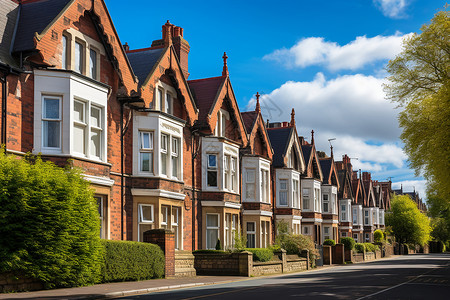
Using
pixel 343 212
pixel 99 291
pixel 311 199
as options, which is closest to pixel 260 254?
pixel 99 291

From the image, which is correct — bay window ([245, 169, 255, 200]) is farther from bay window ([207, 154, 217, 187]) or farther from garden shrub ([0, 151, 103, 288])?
garden shrub ([0, 151, 103, 288])

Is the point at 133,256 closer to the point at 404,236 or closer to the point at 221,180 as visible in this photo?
the point at 221,180

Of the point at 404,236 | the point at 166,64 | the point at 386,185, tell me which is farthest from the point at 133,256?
the point at 386,185

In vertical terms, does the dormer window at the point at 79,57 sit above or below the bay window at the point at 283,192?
above

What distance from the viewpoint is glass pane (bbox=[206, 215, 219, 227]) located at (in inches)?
1281

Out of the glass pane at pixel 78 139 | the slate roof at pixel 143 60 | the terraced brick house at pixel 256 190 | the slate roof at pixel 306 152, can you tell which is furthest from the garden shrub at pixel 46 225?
the slate roof at pixel 306 152

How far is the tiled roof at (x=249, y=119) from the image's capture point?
39672 millimetres

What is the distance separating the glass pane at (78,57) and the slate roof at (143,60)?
439cm

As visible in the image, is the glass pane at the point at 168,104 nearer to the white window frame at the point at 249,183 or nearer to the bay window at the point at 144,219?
the bay window at the point at 144,219

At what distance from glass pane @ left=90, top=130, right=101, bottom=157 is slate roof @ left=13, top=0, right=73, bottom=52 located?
4251 millimetres

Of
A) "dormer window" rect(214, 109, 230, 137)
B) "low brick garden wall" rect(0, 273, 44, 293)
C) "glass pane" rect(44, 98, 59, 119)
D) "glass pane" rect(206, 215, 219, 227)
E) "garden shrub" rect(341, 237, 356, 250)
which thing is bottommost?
"garden shrub" rect(341, 237, 356, 250)

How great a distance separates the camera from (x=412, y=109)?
30516 millimetres

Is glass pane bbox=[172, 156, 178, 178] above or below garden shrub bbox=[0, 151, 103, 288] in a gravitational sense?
above

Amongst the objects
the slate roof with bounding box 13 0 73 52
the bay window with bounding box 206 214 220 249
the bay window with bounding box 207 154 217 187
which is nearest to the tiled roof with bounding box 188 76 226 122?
the bay window with bounding box 207 154 217 187
